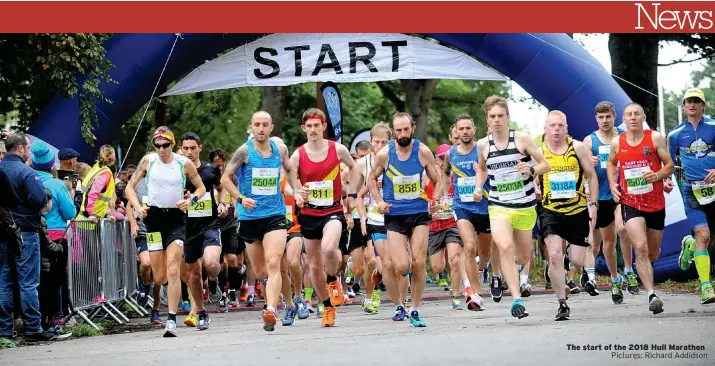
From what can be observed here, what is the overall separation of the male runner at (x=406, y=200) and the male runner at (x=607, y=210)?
2.96m

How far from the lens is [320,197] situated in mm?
12805

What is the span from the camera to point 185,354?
10234mm

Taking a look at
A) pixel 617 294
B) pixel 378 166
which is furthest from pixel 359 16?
pixel 617 294

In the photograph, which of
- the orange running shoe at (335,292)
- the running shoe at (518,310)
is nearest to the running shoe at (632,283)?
the orange running shoe at (335,292)

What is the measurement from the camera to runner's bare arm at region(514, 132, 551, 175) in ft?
38.8

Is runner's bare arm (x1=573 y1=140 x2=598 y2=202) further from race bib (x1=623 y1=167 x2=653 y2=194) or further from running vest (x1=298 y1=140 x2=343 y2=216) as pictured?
running vest (x1=298 y1=140 x2=343 y2=216)

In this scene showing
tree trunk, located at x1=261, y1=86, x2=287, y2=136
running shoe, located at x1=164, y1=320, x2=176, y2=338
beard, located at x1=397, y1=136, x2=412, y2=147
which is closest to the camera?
beard, located at x1=397, y1=136, x2=412, y2=147

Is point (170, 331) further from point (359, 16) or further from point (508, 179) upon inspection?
point (359, 16)

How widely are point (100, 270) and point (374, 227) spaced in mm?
3321

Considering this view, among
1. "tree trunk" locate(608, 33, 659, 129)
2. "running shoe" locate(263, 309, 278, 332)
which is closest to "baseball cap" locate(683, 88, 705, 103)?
"running shoe" locate(263, 309, 278, 332)

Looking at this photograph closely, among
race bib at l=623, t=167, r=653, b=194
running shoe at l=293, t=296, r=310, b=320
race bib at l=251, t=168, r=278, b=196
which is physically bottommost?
running shoe at l=293, t=296, r=310, b=320

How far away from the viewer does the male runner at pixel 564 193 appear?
12.5 metres

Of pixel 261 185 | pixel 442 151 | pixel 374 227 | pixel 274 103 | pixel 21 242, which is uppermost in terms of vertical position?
pixel 274 103

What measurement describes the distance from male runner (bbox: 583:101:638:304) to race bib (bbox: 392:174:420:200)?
3056 millimetres
